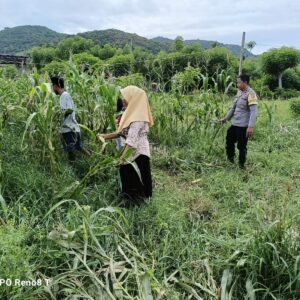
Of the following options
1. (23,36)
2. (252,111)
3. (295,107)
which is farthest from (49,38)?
(252,111)

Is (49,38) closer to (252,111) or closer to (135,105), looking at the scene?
(252,111)

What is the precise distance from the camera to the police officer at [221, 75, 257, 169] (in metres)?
4.71

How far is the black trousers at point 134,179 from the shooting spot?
11.2 feet

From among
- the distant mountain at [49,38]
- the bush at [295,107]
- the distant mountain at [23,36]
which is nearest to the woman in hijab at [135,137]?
the bush at [295,107]

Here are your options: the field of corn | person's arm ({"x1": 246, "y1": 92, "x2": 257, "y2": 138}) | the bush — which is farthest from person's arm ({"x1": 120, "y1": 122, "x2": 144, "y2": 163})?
the bush

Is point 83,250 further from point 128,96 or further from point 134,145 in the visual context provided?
point 128,96

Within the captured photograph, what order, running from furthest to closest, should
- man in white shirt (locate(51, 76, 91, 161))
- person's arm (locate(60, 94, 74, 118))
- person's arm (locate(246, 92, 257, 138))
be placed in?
1. person's arm (locate(246, 92, 257, 138))
2. man in white shirt (locate(51, 76, 91, 161))
3. person's arm (locate(60, 94, 74, 118))

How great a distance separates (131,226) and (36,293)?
98 cm

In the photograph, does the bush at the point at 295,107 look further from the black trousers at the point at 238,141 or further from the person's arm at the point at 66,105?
the person's arm at the point at 66,105

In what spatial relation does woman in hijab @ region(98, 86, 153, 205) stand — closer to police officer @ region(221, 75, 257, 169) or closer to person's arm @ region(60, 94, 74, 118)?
person's arm @ region(60, 94, 74, 118)

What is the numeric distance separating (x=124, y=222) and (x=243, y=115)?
2.50 metres

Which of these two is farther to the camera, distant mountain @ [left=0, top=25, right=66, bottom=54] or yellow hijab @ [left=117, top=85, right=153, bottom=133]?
distant mountain @ [left=0, top=25, right=66, bottom=54]

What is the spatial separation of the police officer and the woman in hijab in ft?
5.91

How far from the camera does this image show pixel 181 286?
242 centimetres
